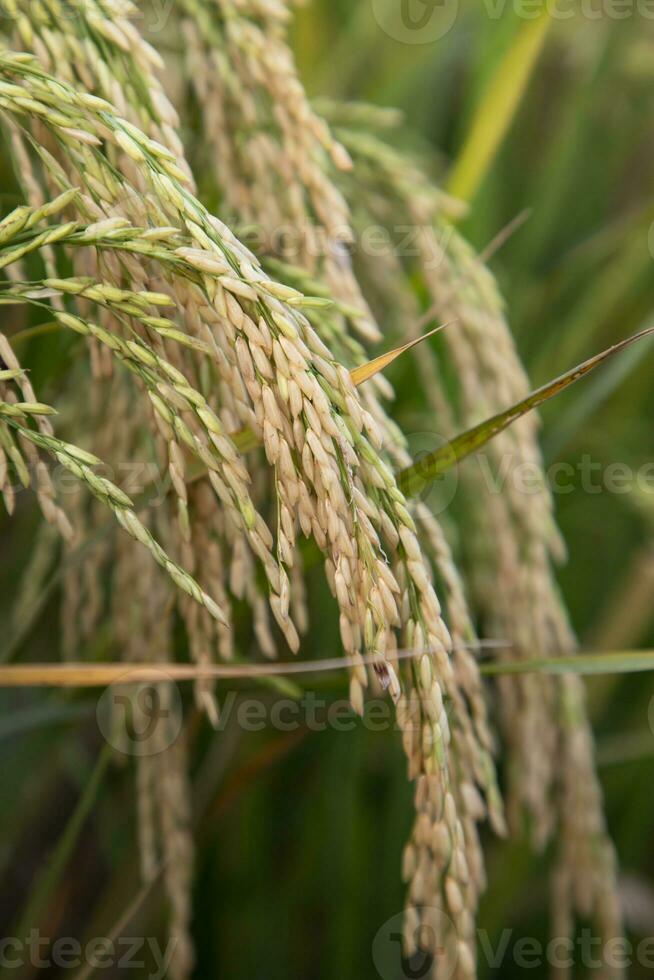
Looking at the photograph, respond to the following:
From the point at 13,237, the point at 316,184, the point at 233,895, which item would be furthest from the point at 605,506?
the point at 13,237

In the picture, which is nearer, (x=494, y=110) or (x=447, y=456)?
(x=447, y=456)

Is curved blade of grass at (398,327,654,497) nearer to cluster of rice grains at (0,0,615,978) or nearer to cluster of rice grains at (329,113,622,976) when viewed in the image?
cluster of rice grains at (0,0,615,978)

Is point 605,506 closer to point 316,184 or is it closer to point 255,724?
point 255,724

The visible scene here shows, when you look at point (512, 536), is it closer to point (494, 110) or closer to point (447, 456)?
point (447, 456)

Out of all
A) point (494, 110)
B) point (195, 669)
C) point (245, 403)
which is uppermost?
point (494, 110)

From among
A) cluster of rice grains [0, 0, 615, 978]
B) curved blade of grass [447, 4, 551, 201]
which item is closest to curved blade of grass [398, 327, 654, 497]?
cluster of rice grains [0, 0, 615, 978]

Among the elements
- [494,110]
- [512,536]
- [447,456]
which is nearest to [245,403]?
[447,456]
